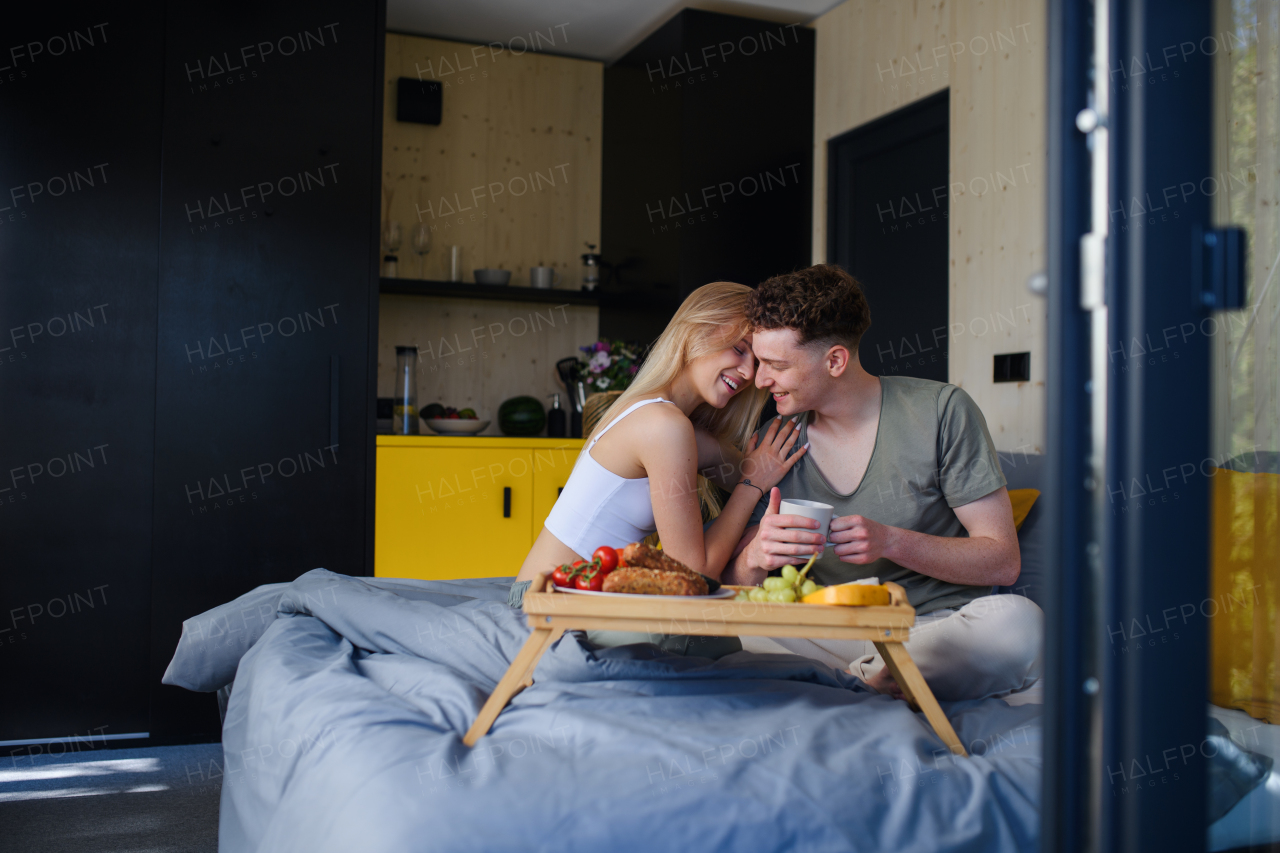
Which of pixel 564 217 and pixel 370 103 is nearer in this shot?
pixel 370 103

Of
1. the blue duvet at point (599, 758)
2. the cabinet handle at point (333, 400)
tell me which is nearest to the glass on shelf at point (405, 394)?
the cabinet handle at point (333, 400)

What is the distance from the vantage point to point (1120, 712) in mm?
608

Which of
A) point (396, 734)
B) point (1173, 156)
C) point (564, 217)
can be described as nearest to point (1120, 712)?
point (1173, 156)

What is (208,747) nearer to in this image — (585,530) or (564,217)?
(585,530)

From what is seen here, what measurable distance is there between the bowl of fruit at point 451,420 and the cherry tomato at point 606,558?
2475mm

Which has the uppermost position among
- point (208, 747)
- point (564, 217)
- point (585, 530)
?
point (564, 217)

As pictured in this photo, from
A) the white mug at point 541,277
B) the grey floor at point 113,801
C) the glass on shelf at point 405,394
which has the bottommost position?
the grey floor at point 113,801

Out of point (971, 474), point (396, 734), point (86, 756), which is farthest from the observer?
point (86, 756)

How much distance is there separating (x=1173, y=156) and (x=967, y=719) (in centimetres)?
99

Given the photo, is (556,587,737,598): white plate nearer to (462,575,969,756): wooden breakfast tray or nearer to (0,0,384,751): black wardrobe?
(462,575,969,756): wooden breakfast tray

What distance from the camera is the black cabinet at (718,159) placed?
3807 mm

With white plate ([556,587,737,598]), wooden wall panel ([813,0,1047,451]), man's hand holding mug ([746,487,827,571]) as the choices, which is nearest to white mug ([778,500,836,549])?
man's hand holding mug ([746,487,827,571])

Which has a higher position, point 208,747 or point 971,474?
point 971,474

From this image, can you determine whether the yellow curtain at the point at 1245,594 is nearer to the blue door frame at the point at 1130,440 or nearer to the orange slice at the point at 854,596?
the blue door frame at the point at 1130,440
